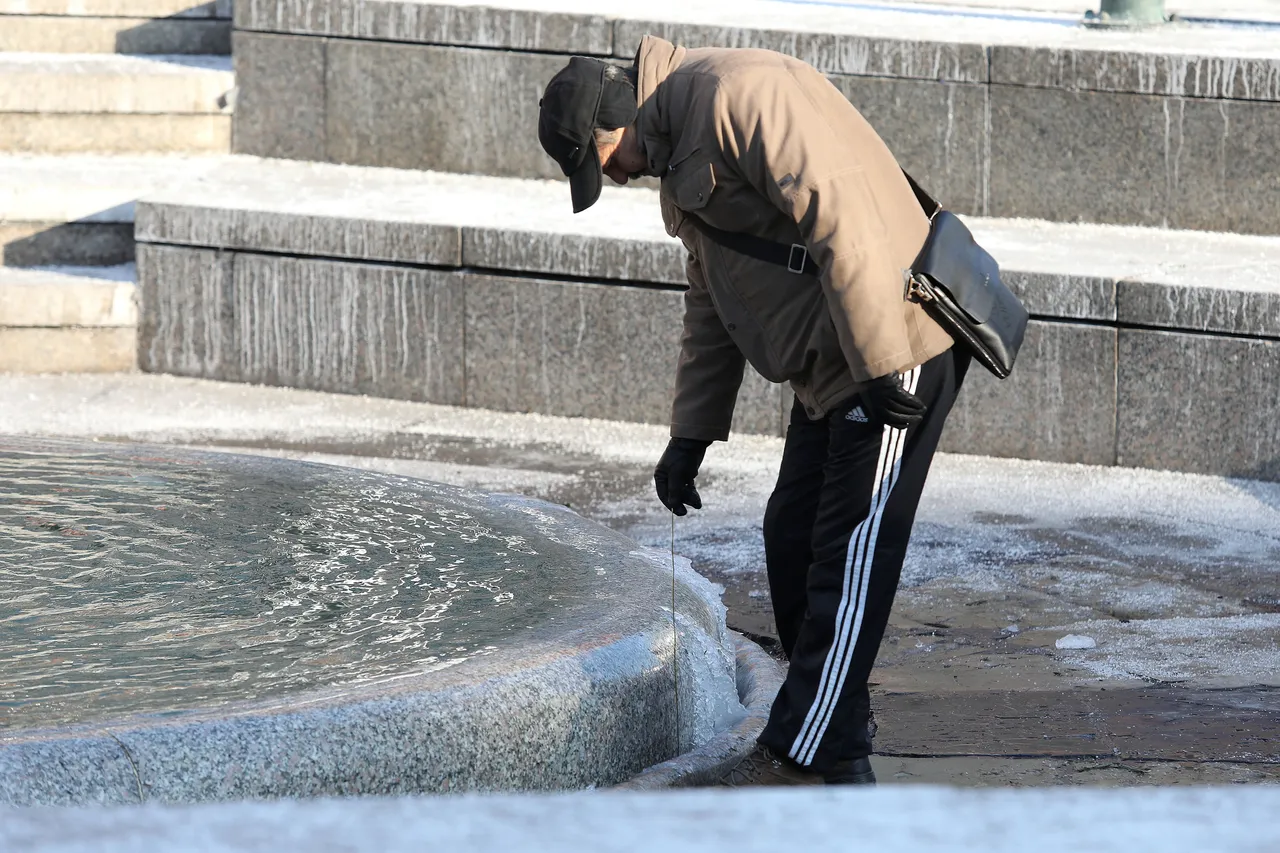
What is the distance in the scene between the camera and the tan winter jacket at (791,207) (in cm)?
341

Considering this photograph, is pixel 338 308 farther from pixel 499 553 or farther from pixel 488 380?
pixel 499 553

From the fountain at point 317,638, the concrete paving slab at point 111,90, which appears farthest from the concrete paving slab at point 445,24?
the fountain at point 317,638

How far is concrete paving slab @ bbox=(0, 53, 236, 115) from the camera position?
8.73 m

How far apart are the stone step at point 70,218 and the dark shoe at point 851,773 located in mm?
5277

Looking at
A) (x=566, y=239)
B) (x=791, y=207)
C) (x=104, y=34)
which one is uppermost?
(x=104, y=34)

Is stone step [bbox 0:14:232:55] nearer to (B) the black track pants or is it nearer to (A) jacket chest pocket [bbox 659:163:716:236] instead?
(A) jacket chest pocket [bbox 659:163:716:236]

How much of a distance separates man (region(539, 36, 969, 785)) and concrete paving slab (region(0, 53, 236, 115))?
563 centimetres

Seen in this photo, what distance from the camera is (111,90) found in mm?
8867

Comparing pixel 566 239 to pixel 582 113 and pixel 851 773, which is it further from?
pixel 851 773

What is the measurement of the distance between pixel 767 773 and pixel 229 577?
115 cm

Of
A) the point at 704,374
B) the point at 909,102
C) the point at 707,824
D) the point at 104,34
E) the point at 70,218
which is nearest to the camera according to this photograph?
the point at 707,824

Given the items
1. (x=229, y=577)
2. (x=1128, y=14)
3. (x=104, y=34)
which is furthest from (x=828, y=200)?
(x=104, y=34)

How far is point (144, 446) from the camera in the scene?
194 inches

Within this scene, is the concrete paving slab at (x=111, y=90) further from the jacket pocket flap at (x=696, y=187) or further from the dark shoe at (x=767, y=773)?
the dark shoe at (x=767, y=773)
